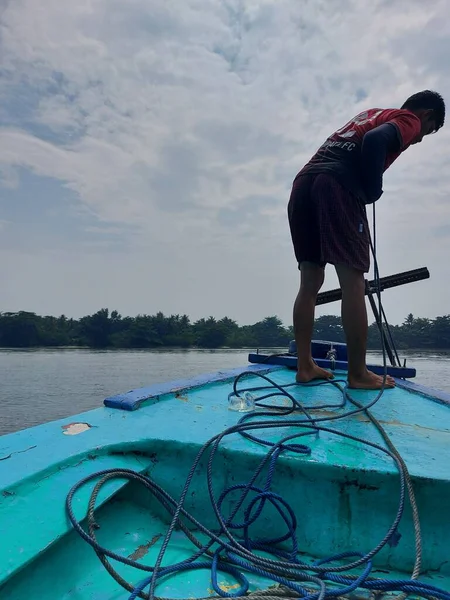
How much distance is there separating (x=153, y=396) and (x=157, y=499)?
60 cm

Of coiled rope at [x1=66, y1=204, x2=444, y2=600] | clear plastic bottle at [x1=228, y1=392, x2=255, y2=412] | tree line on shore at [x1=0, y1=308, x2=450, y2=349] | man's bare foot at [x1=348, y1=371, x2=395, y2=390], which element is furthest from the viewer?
tree line on shore at [x1=0, y1=308, x2=450, y2=349]

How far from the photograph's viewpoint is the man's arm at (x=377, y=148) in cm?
161

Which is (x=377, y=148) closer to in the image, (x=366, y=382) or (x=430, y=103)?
(x=430, y=103)

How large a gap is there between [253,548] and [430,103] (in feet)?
6.03

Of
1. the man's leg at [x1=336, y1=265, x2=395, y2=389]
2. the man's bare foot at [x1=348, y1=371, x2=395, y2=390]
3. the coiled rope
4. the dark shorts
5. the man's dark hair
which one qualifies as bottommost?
the coiled rope

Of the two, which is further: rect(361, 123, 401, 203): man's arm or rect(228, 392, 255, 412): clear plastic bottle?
rect(361, 123, 401, 203): man's arm

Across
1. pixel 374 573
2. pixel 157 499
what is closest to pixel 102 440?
pixel 157 499

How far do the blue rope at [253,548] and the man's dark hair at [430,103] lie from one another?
150 cm

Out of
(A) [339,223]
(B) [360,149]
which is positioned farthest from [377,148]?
(A) [339,223]

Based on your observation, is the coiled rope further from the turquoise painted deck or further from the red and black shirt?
the red and black shirt

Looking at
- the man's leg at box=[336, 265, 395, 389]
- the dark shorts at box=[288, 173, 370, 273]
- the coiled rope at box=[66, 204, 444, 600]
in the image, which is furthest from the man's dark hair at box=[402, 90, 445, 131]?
the coiled rope at box=[66, 204, 444, 600]

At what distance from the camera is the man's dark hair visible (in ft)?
5.86

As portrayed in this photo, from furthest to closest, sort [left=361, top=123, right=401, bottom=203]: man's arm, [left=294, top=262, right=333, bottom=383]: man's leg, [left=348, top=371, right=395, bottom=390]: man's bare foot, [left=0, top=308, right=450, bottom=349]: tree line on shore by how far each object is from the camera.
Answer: [left=0, top=308, right=450, bottom=349]: tree line on shore → [left=294, top=262, right=333, bottom=383]: man's leg → [left=348, top=371, right=395, bottom=390]: man's bare foot → [left=361, top=123, right=401, bottom=203]: man's arm

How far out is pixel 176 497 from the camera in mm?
952
